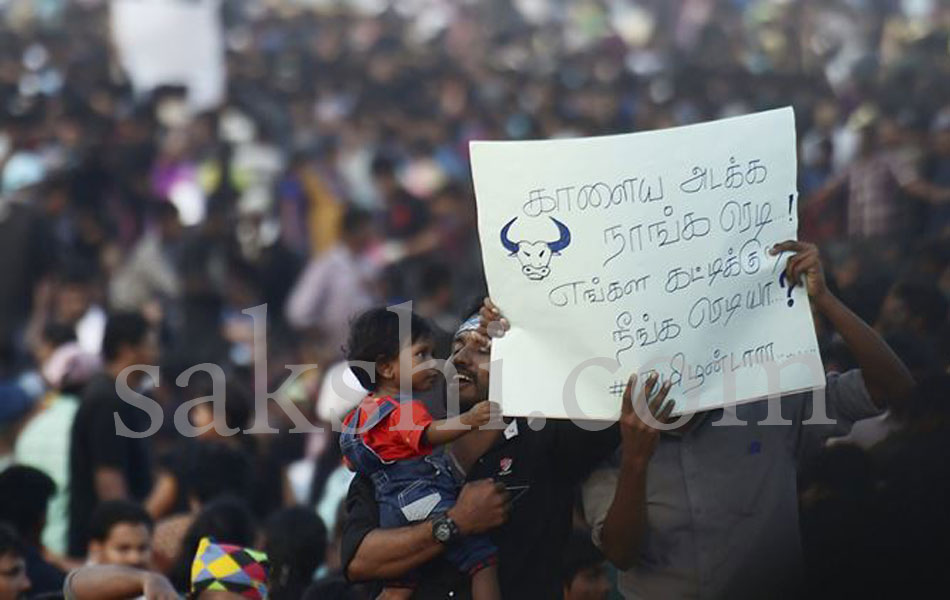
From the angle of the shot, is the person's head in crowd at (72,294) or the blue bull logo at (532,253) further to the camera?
the person's head in crowd at (72,294)

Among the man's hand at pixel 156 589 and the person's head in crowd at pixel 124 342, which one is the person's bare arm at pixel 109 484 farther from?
the man's hand at pixel 156 589

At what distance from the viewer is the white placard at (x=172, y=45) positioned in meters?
18.7

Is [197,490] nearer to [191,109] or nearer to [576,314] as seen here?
[576,314]

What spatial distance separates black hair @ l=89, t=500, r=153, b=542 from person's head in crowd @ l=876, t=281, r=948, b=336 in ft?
9.21

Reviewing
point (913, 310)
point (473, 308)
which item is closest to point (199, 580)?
point (473, 308)

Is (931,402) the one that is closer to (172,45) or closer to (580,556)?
(580,556)

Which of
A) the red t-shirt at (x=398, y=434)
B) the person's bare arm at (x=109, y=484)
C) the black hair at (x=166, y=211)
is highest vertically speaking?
the black hair at (x=166, y=211)

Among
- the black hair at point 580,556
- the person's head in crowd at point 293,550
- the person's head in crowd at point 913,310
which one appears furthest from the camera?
the person's head in crowd at point 913,310

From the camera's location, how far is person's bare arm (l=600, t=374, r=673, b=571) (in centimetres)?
499

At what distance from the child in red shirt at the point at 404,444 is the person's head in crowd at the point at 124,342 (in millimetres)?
3623

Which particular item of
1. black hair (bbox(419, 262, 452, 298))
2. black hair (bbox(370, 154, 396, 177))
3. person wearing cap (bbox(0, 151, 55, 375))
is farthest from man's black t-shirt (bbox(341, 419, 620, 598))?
black hair (bbox(370, 154, 396, 177))

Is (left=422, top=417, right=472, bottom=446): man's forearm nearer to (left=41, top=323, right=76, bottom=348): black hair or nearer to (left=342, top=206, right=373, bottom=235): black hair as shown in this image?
(left=41, top=323, right=76, bottom=348): black hair

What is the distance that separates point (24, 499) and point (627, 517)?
3.27 meters

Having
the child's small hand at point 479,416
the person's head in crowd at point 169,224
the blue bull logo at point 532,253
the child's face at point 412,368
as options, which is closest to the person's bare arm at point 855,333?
the blue bull logo at point 532,253
